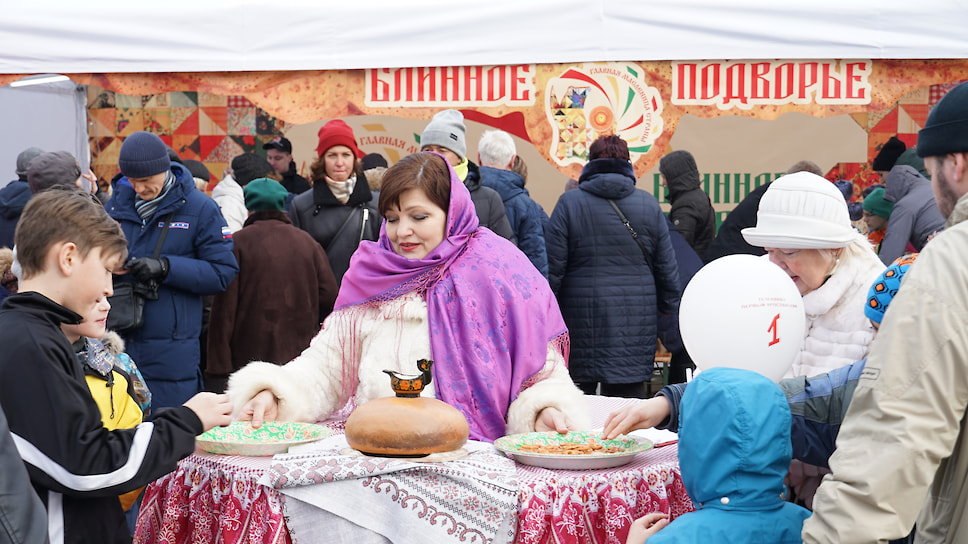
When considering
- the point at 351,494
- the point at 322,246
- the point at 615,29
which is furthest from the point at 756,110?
the point at 351,494

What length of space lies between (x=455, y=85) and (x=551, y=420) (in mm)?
3161

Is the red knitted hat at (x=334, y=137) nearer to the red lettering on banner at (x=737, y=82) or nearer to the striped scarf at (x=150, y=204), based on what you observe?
the striped scarf at (x=150, y=204)

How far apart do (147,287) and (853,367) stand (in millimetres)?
3163

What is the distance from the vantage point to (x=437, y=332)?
2838mm

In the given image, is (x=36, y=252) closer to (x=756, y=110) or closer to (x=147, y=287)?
(x=147, y=287)

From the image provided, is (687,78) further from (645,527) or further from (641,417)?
(645,527)

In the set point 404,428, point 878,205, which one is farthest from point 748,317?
point 878,205

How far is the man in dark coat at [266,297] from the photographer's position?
4.89 m

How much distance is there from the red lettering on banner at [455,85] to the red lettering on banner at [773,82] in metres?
0.91

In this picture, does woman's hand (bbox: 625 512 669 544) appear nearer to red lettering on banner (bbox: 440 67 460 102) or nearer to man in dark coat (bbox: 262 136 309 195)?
red lettering on banner (bbox: 440 67 460 102)

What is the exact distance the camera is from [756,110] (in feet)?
17.6

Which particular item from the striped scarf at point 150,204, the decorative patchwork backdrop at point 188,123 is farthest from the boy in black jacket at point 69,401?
the decorative patchwork backdrop at point 188,123

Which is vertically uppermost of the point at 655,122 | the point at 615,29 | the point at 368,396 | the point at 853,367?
the point at 615,29

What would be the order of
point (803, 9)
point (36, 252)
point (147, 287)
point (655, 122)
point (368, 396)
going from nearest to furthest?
point (36, 252) → point (368, 396) → point (147, 287) → point (803, 9) → point (655, 122)
